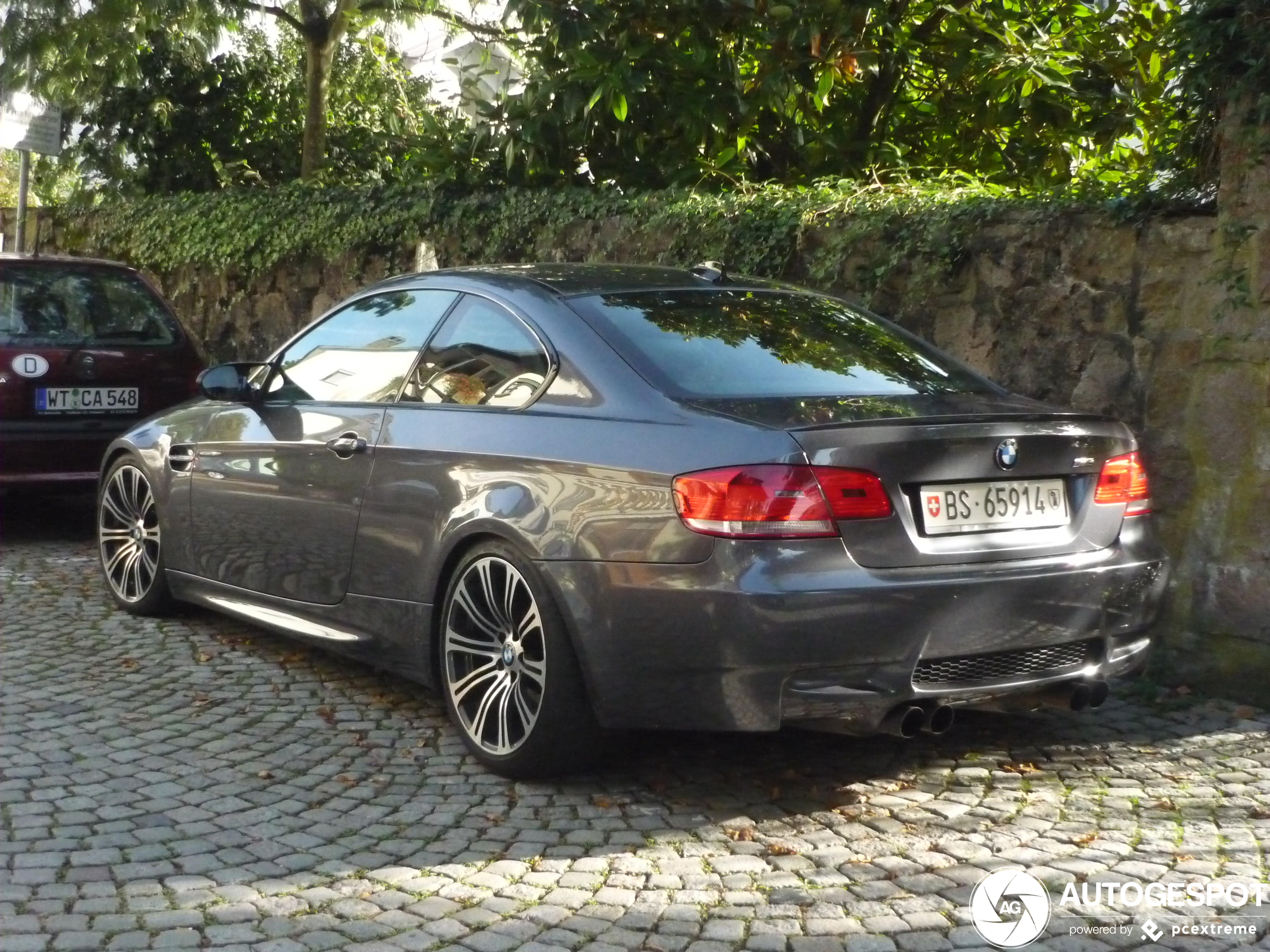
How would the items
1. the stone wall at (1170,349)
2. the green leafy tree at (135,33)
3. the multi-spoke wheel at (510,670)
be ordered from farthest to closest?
1. the green leafy tree at (135,33)
2. the stone wall at (1170,349)
3. the multi-spoke wheel at (510,670)

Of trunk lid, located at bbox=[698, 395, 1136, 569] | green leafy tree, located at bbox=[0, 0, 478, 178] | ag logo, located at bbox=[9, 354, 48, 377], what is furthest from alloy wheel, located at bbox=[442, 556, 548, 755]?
green leafy tree, located at bbox=[0, 0, 478, 178]

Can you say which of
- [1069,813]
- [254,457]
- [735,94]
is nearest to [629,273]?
[254,457]

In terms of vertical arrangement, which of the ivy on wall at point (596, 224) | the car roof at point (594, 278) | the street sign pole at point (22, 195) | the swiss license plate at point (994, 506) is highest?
the street sign pole at point (22, 195)

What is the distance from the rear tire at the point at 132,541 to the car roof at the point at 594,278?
1.81 meters

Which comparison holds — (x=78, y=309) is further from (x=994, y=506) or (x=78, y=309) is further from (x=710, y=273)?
(x=994, y=506)

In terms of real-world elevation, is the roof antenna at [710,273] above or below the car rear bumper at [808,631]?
above

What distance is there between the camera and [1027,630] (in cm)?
438

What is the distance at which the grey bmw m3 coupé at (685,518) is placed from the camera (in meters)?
4.13

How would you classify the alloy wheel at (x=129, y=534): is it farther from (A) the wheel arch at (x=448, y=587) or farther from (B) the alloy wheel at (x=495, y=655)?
(B) the alloy wheel at (x=495, y=655)

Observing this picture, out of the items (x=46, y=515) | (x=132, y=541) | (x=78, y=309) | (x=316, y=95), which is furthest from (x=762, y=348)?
(x=316, y=95)

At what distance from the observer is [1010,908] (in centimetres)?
374

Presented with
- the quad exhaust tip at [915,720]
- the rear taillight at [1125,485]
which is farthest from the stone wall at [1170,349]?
the quad exhaust tip at [915,720]

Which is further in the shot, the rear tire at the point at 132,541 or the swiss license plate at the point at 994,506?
the rear tire at the point at 132,541

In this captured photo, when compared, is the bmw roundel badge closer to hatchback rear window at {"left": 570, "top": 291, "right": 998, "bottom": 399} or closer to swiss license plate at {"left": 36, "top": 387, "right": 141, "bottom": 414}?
hatchback rear window at {"left": 570, "top": 291, "right": 998, "bottom": 399}
